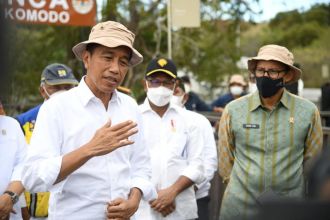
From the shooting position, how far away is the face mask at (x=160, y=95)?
19.3 ft

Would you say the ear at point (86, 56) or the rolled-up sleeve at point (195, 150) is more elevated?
the ear at point (86, 56)

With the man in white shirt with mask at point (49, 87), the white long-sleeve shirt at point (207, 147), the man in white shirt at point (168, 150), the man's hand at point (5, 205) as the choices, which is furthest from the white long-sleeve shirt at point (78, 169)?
the man in white shirt with mask at point (49, 87)

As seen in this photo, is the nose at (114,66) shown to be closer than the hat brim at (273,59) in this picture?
Yes

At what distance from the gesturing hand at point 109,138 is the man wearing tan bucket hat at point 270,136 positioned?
1.56m

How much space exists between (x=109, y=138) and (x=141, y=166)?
0.71 metres

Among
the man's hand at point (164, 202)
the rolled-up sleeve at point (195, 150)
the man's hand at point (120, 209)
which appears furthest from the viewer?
the rolled-up sleeve at point (195, 150)

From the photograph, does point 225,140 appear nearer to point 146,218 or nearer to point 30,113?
point 146,218

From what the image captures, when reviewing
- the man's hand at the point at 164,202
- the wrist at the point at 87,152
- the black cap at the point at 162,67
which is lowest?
the man's hand at the point at 164,202

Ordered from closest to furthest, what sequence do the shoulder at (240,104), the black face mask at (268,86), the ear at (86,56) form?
the ear at (86,56)
the black face mask at (268,86)
the shoulder at (240,104)

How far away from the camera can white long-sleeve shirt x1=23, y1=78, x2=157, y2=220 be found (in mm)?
3508

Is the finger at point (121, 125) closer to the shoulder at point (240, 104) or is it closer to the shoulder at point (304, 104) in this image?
the shoulder at point (240, 104)

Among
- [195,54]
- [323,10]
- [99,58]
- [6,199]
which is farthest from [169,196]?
[323,10]

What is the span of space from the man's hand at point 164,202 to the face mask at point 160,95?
29.9 inches

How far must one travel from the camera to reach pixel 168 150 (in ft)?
18.9
